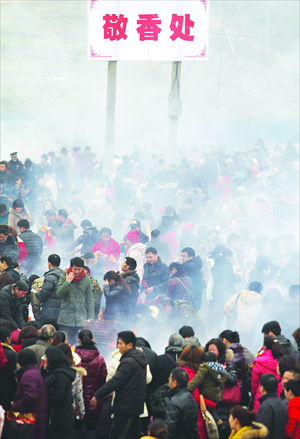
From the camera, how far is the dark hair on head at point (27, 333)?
15.3ft

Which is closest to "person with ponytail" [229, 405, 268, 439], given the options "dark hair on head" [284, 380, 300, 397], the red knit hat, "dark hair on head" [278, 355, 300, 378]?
"dark hair on head" [284, 380, 300, 397]

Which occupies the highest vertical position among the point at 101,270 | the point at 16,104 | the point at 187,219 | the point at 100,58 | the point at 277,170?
the point at 16,104

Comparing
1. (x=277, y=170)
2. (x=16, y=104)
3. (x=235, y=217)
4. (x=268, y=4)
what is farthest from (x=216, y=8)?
(x=235, y=217)

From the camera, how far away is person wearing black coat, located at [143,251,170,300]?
7.05 meters

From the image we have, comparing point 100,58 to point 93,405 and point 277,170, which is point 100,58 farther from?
point 93,405

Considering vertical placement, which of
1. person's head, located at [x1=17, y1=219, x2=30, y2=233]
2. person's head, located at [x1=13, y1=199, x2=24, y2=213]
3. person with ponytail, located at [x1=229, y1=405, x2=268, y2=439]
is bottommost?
person with ponytail, located at [x1=229, y1=405, x2=268, y2=439]

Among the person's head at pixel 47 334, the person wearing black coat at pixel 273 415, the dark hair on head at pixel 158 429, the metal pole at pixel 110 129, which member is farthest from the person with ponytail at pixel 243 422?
the metal pole at pixel 110 129

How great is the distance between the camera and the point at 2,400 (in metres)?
4.18

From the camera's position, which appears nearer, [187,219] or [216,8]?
[187,219]

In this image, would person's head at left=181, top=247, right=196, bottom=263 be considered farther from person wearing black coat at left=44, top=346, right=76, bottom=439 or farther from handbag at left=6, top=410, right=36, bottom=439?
handbag at left=6, top=410, right=36, bottom=439

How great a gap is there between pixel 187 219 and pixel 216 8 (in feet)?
114

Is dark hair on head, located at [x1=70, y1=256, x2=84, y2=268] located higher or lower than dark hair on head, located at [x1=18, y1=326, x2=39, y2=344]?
higher

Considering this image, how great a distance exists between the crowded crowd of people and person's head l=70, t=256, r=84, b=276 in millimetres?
28

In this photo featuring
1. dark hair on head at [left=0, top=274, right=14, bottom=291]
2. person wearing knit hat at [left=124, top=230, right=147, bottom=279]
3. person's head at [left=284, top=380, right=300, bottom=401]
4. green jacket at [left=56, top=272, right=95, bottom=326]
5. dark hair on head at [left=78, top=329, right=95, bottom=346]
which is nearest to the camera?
person's head at [left=284, top=380, right=300, bottom=401]
